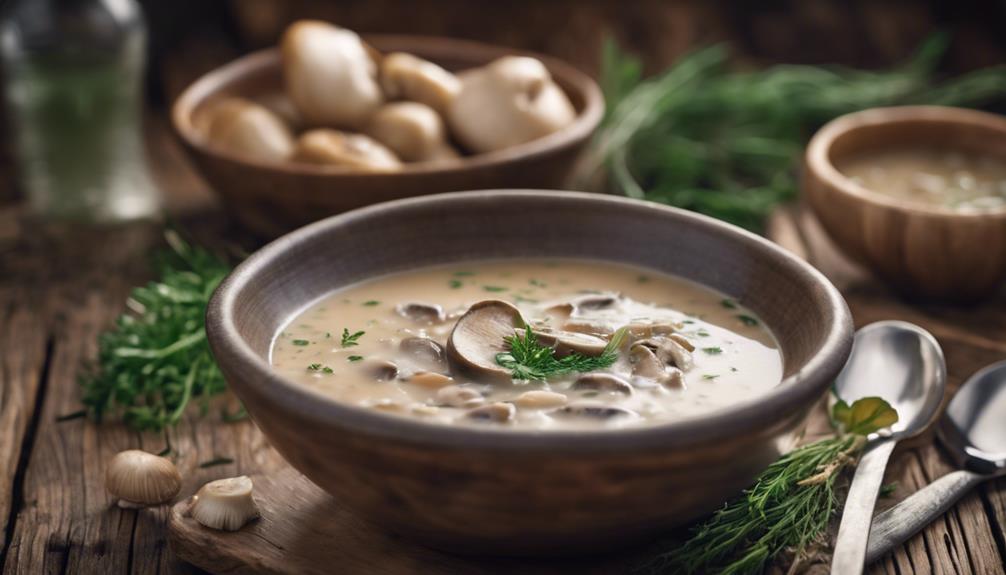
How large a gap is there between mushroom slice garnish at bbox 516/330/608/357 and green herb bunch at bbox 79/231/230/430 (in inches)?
33.4

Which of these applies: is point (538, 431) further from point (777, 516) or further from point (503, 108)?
point (503, 108)

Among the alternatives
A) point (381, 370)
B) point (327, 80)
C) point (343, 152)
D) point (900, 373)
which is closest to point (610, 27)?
point (327, 80)

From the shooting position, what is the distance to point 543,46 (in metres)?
4.57

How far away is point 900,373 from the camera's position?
249cm

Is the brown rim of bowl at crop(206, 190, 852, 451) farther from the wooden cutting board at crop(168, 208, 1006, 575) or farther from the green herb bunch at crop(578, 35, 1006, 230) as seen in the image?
the green herb bunch at crop(578, 35, 1006, 230)

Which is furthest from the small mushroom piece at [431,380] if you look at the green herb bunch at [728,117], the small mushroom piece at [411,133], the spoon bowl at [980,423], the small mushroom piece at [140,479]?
the green herb bunch at [728,117]

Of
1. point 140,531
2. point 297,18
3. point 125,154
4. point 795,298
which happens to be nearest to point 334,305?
point 140,531

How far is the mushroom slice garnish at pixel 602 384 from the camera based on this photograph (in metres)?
1.94

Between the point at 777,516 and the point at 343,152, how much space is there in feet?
5.15

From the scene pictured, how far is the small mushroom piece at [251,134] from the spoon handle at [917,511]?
6.00 feet

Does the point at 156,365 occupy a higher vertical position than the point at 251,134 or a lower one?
lower

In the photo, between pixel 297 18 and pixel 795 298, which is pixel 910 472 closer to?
pixel 795 298

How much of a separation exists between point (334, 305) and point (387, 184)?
727 millimetres

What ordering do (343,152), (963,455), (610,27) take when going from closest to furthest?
(963,455), (343,152), (610,27)
